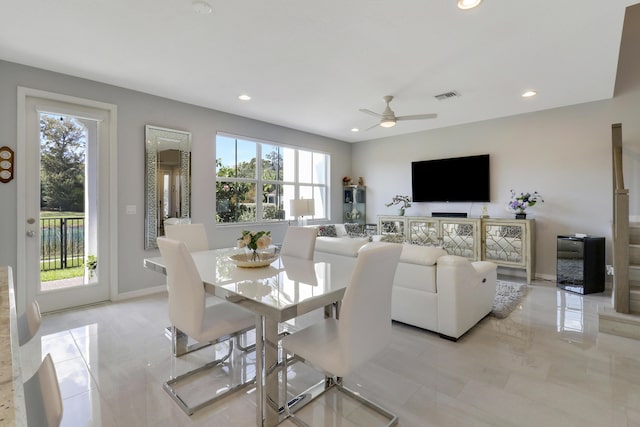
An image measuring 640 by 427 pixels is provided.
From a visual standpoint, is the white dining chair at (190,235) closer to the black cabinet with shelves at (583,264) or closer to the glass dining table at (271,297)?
the glass dining table at (271,297)

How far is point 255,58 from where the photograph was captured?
2.98 metres

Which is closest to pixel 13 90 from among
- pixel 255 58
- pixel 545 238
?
pixel 255 58

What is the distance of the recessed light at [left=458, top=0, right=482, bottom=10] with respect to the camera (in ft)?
7.00

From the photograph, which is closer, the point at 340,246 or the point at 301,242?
the point at 301,242

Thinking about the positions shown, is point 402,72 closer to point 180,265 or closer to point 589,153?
point 180,265

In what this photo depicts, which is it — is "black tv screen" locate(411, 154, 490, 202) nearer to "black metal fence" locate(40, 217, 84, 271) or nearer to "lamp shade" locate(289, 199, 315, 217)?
"lamp shade" locate(289, 199, 315, 217)

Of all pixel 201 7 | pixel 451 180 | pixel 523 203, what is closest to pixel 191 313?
pixel 201 7

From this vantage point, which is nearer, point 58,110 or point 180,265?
point 180,265

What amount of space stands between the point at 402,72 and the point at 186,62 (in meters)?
2.26

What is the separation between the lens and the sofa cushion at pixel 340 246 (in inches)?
121

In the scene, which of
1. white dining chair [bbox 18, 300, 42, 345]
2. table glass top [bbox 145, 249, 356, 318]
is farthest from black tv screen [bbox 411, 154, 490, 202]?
white dining chair [bbox 18, 300, 42, 345]

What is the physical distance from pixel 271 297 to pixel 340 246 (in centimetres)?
171

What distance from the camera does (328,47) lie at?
2.76 m

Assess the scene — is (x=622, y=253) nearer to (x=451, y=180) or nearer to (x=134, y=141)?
(x=451, y=180)
